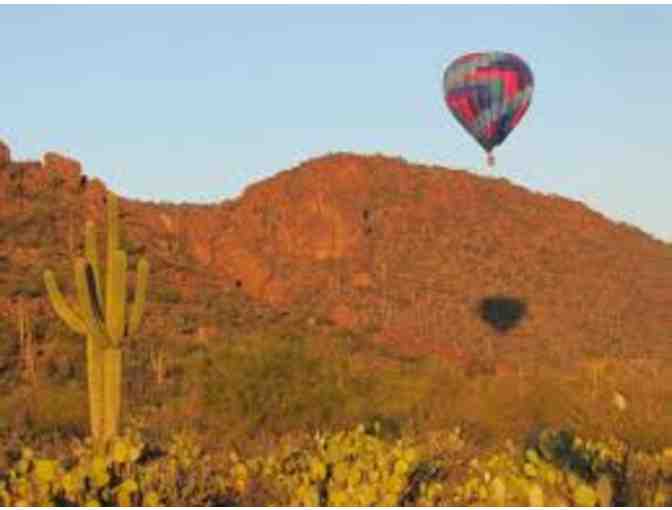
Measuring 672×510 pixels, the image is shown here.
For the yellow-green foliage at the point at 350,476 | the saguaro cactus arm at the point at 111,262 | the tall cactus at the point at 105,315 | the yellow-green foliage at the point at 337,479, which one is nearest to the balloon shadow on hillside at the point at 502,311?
the tall cactus at the point at 105,315

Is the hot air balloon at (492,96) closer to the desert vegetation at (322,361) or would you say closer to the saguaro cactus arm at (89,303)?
the desert vegetation at (322,361)

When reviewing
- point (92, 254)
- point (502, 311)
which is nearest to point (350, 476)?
point (92, 254)

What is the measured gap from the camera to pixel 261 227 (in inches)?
2726

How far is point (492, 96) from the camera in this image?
42.5 m

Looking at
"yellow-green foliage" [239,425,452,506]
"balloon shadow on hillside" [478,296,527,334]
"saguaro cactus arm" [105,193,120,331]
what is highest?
"saguaro cactus arm" [105,193,120,331]

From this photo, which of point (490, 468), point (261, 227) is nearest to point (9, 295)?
point (261, 227)

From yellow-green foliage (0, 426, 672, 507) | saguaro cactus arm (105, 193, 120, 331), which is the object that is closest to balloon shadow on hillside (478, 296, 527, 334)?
saguaro cactus arm (105, 193, 120, 331)

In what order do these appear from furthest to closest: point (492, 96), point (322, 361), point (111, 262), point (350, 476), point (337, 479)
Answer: point (492, 96)
point (322, 361)
point (111, 262)
point (337, 479)
point (350, 476)

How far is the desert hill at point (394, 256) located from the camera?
53938 millimetres

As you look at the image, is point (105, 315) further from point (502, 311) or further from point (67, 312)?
point (502, 311)

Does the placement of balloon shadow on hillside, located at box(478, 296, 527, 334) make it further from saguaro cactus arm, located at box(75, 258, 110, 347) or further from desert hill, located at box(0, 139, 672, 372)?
saguaro cactus arm, located at box(75, 258, 110, 347)

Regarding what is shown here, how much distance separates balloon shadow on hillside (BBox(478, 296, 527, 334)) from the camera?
213ft

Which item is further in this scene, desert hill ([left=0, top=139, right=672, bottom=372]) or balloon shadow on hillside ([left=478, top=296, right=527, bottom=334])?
balloon shadow on hillside ([left=478, top=296, right=527, bottom=334])

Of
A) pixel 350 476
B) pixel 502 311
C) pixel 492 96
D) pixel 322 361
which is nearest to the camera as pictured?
pixel 350 476
